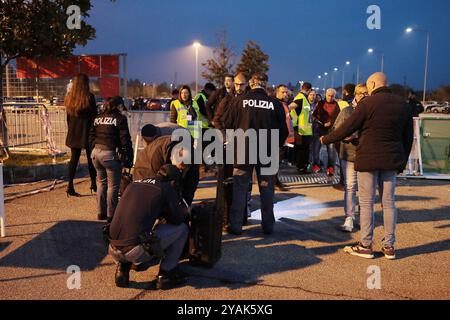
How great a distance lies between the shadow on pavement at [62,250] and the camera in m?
4.97

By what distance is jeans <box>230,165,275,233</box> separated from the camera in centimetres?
602

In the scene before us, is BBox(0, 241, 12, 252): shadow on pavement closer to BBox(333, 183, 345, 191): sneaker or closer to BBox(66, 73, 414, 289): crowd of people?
BBox(66, 73, 414, 289): crowd of people

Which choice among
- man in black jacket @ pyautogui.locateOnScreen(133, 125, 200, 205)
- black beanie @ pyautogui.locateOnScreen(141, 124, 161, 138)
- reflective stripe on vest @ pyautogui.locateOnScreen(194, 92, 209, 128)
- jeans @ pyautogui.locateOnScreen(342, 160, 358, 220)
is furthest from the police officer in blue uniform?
reflective stripe on vest @ pyautogui.locateOnScreen(194, 92, 209, 128)

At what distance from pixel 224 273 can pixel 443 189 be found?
6.56 metres

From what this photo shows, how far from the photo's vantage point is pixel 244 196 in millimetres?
6082

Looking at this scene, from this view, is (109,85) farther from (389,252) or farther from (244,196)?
(389,252)

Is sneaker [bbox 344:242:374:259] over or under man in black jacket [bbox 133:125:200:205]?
under

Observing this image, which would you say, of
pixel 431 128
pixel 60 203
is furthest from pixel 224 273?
pixel 431 128

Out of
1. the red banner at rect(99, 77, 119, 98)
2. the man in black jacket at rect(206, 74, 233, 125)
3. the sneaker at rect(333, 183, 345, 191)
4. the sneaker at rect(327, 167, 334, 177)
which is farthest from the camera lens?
the red banner at rect(99, 77, 119, 98)

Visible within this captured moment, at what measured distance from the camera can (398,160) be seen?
16.7 ft

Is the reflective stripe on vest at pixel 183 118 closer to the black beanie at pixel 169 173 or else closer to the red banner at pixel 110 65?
the black beanie at pixel 169 173

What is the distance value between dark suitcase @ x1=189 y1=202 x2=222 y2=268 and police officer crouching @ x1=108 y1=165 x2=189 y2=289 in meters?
0.38

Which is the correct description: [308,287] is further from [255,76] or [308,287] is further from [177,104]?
[177,104]

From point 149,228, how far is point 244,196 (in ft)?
7.27
